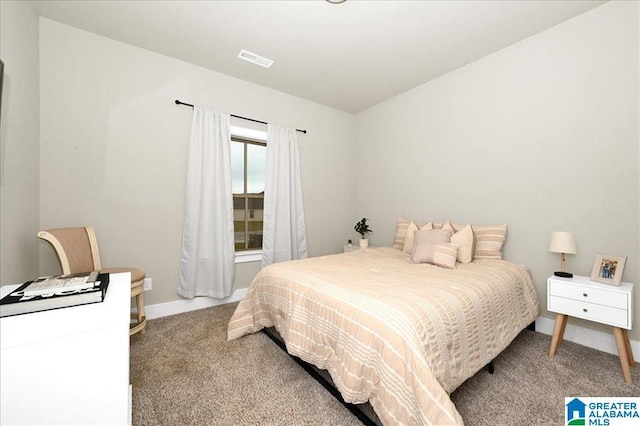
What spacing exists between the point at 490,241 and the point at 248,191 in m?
2.91

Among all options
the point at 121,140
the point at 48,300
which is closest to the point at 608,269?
the point at 48,300

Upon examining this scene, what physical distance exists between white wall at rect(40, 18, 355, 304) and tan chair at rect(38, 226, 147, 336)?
1.13 ft

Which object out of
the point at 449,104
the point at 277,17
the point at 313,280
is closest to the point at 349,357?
the point at 313,280

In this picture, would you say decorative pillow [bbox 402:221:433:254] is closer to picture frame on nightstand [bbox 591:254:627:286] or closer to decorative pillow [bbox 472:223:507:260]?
decorative pillow [bbox 472:223:507:260]

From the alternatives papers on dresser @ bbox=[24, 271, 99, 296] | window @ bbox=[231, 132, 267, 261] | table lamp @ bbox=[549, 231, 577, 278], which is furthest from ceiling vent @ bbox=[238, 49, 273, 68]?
table lamp @ bbox=[549, 231, 577, 278]

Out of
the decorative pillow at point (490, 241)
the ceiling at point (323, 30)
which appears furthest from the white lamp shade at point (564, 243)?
the ceiling at point (323, 30)

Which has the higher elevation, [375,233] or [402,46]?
[402,46]

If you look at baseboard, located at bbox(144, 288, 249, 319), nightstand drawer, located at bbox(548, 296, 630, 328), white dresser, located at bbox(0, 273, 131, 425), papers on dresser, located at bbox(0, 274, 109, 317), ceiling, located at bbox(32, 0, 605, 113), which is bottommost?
baseboard, located at bbox(144, 288, 249, 319)

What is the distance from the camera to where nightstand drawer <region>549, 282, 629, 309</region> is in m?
1.76

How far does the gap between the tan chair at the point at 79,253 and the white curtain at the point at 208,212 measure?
0.67m

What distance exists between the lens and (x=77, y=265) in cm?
203

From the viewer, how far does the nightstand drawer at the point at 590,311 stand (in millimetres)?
1751

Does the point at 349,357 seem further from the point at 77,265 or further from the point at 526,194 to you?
the point at 526,194

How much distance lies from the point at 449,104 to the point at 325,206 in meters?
2.10
